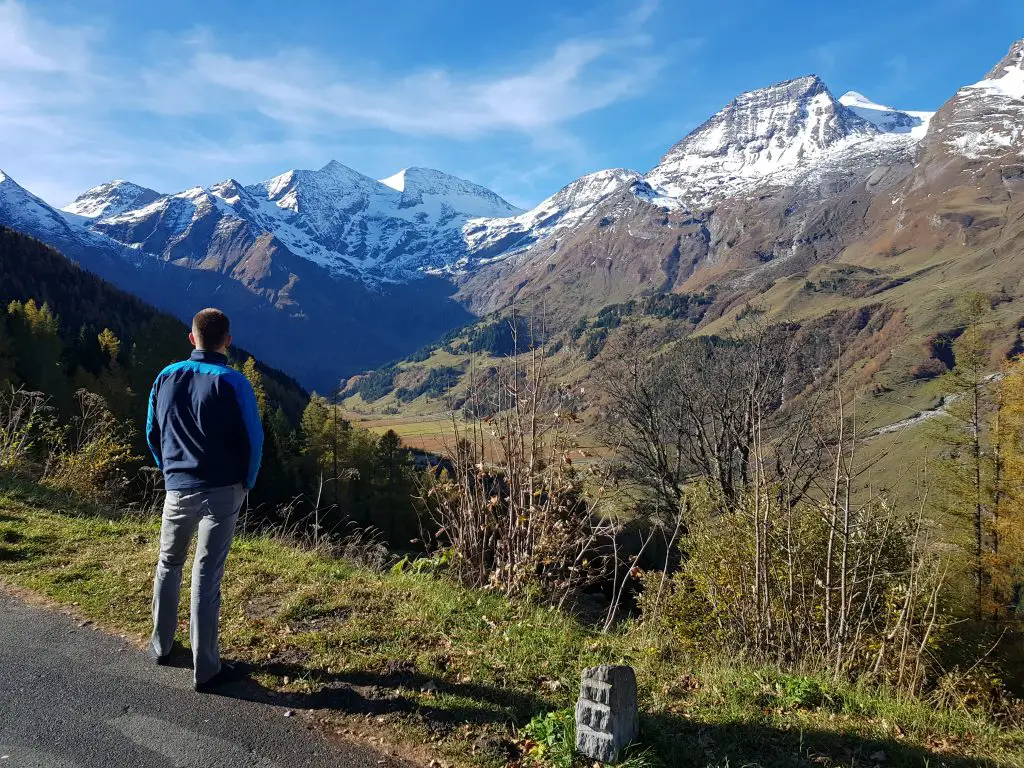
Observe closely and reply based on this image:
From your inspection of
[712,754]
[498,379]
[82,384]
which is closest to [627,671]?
[712,754]

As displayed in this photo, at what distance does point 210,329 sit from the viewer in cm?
479

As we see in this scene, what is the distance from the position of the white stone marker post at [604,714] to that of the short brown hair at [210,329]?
11.6ft

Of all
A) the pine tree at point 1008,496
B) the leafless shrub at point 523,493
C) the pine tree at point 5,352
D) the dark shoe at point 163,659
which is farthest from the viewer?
the pine tree at point 5,352

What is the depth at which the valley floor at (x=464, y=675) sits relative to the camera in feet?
13.8

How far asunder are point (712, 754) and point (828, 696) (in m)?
1.41

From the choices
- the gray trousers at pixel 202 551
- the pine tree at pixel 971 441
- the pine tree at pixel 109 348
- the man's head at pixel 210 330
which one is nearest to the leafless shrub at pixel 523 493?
the gray trousers at pixel 202 551

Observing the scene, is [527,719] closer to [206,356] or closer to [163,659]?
[163,659]

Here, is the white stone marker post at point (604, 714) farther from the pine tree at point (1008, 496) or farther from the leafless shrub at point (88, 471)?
the pine tree at point (1008, 496)

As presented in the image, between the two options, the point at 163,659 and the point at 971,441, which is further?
the point at 971,441

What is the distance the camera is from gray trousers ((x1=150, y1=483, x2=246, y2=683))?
4504mm

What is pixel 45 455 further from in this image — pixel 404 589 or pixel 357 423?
pixel 357 423

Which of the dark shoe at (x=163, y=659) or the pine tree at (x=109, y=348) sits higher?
the pine tree at (x=109, y=348)

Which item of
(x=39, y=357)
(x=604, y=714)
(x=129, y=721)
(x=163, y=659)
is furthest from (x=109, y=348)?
(x=604, y=714)

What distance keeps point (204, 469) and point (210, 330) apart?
105 centimetres
